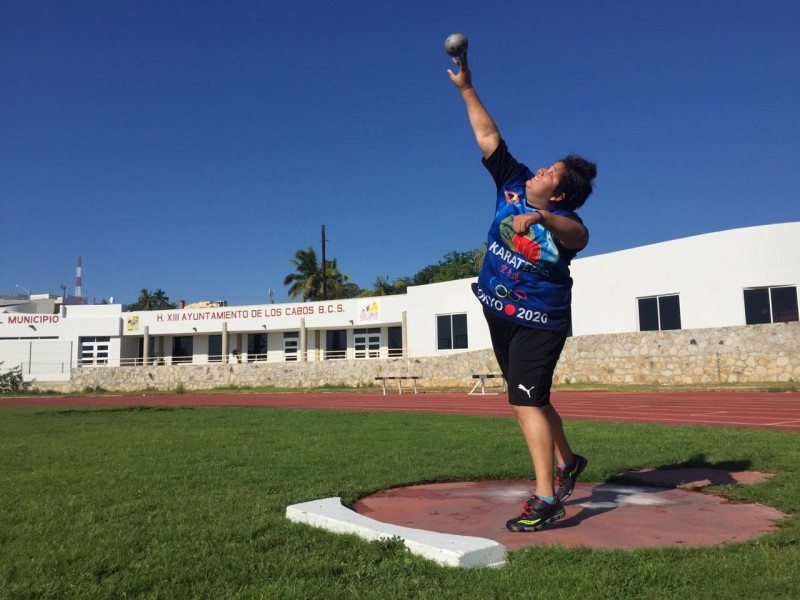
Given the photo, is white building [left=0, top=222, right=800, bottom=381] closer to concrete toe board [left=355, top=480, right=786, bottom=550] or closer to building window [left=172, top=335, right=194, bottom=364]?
building window [left=172, top=335, right=194, bottom=364]

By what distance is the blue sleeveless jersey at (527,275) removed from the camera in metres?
3.76

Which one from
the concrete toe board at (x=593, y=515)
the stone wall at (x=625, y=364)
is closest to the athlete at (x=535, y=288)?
the concrete toe board at (x=593, y=515)

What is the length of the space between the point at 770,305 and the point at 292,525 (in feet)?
80.0

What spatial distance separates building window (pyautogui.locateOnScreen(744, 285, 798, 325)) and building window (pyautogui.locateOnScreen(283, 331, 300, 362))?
92.5 ft

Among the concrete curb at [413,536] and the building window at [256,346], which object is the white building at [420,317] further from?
the concrete curb at [413,536]

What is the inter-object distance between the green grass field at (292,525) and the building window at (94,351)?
42.4 metres

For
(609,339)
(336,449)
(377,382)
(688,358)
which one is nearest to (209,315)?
(377,382)

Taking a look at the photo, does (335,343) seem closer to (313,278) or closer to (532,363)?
(313,278)

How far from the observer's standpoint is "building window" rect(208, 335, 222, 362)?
4625 centimetres

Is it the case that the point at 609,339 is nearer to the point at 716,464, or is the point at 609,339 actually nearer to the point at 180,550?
the point at 716,464

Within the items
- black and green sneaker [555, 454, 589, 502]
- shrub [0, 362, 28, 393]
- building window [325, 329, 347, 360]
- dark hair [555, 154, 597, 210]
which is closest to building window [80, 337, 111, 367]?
shrub [0, 362, 28, 393]

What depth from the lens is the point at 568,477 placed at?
4.18 meters

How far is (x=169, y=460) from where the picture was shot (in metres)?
6.17

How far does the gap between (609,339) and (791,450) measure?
68.2ft
